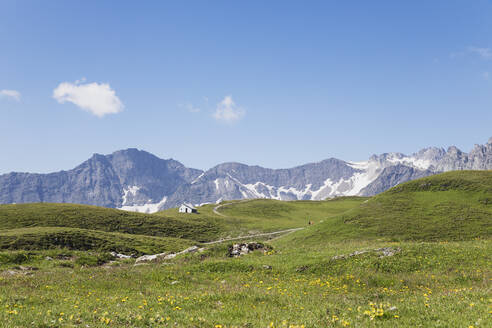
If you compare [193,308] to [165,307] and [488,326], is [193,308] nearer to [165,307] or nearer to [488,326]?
[165,307]

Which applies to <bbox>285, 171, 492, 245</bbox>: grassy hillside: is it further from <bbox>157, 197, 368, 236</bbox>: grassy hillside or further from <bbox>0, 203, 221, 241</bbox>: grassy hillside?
<bbox>0, 203, 221, 241</bbox>: grassy hillside

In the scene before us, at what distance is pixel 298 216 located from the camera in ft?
382

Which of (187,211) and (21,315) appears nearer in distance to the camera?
(21,315)

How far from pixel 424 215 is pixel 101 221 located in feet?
242

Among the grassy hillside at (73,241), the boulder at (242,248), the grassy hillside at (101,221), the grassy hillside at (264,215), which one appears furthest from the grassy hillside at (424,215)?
the grassy hillside at (101,221)

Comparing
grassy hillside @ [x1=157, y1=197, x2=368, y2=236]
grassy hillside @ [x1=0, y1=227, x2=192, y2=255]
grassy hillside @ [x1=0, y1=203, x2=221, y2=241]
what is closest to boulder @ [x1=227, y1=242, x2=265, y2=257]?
grassy hillside @ [x1=0, y1=227, x2=192, y2=255]

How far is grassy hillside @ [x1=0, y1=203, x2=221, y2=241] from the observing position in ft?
242

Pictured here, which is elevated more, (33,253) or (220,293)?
(220,293)

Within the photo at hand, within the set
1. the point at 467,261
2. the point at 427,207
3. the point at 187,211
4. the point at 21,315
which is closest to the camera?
the point at 21,315

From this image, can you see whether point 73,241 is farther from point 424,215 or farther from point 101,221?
point 424,215

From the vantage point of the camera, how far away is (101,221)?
269 ft

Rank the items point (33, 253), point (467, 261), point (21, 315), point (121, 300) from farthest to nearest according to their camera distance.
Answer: point (33, 253) → point (467, 261) → point (121, 300) → point (21, 315)

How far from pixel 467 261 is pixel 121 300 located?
2438cm

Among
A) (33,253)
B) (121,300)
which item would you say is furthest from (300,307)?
(33,253)
